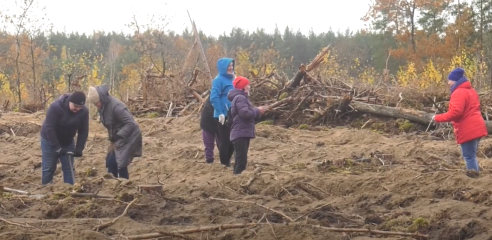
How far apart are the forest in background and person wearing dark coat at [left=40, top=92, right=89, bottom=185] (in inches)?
343

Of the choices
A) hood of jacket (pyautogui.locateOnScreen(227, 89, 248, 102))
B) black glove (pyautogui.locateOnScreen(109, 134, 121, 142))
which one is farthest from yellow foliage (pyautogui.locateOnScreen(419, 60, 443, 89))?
black glove (pyautogui.locateOnScreen(109, 134, 121, 142))

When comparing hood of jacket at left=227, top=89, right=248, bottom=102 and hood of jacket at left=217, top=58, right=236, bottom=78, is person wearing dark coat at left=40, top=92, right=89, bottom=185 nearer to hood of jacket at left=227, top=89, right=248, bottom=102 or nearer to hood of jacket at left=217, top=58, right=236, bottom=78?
hood of jacket at left=227, top=89, right=248, bottom=102

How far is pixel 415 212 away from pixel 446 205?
0.92ft

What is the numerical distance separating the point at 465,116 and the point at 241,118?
8.67ft

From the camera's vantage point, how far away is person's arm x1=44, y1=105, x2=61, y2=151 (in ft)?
24.9

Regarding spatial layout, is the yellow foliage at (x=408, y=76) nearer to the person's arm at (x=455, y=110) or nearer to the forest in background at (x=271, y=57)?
the forest in background at (x=271, y=57)

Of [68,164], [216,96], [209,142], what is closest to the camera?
[68,164]

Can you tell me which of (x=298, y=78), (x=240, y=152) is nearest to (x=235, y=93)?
(x=240, y=152)

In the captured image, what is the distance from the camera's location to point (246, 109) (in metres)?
7.68

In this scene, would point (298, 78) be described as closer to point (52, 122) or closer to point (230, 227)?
point (52, 122)

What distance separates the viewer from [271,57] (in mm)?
32406

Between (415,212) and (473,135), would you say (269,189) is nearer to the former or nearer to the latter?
(415,212)

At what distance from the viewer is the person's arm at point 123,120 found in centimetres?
773

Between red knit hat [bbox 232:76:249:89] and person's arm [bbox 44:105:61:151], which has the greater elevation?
red knit hat [bbox 232:76:249:89]
